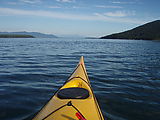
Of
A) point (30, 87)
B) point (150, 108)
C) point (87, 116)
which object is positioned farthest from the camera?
point (30, 87)

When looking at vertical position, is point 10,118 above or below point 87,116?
below

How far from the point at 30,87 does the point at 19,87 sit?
72 centimetres

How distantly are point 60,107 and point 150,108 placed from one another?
496 cm

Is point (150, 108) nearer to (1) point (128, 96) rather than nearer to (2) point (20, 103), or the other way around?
(1) point (128, 96)

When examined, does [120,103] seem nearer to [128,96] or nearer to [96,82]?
[128,96]

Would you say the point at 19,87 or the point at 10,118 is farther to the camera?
the point at 19,87

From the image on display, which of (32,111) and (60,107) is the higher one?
(60,107)

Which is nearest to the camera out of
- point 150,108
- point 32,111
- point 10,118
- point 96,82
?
point 10,118

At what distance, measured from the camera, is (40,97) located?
26.2ft

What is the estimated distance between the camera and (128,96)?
8.44m

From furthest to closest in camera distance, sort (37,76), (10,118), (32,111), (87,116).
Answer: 1. (37,76)
2. (32,111)
3. (10,118)
4. (87,116)

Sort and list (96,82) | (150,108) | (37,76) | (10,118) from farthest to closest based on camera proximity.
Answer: (37,76), (96,82), (150,108), (10,118)

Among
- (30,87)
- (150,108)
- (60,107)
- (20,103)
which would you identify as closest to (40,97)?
(20,103)

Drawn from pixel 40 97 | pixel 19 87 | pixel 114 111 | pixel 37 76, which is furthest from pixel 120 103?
pixel 37 76
